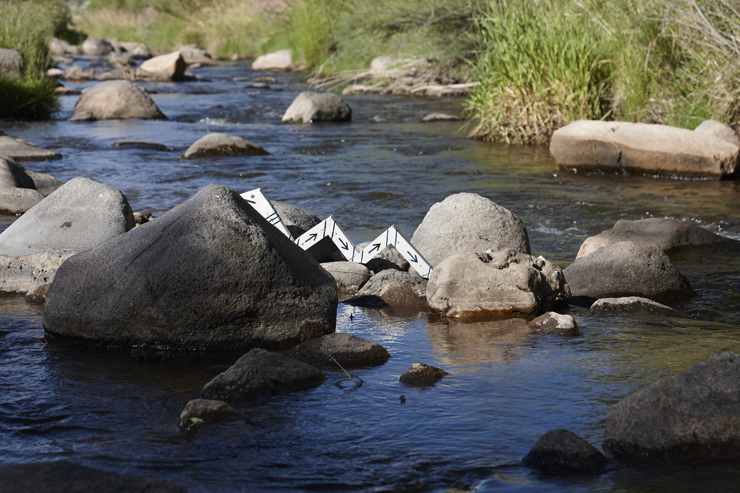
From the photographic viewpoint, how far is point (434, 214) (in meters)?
6.62

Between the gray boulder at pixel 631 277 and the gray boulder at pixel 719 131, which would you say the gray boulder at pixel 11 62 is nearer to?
the gray boulder at pixel 719 131


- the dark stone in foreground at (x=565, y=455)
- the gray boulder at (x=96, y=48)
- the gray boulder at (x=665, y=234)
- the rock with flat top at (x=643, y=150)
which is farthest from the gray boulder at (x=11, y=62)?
the gray boulder at (x=96, y=48)

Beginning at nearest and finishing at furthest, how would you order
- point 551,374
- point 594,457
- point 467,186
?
point 594,457
point 551,374
point 467,186

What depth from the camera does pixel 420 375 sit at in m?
4.06

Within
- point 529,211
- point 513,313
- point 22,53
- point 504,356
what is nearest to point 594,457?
point 504,356

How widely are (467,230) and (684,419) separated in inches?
131

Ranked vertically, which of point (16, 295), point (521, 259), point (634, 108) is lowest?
point (16, 295)

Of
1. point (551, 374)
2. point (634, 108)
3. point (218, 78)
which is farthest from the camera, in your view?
point (218, 78)

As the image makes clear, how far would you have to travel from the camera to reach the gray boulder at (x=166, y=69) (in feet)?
84.2

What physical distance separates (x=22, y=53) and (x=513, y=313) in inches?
603

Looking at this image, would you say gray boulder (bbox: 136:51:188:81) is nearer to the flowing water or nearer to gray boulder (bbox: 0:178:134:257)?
the flowing water

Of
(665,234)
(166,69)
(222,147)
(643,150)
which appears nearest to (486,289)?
(665,234)

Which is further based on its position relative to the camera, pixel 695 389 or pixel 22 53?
pixel 22 53

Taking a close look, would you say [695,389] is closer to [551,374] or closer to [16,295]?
[551,374]
